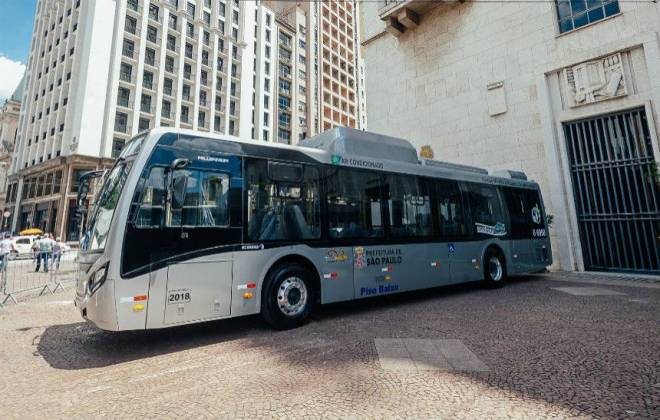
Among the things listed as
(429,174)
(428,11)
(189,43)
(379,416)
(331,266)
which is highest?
(189,43)

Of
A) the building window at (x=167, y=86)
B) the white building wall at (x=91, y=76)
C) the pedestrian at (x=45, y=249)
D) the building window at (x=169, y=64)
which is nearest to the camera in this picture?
the pedestrian at (x=45, y=249)

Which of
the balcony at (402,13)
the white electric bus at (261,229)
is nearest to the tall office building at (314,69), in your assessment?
the balcony at (402,13)

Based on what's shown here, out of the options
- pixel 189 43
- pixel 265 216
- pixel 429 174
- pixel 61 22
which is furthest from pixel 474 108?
pixel 61 22

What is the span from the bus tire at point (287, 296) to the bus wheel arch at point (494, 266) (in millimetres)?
5716

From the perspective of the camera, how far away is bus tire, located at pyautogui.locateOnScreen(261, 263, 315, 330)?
5.44 meters

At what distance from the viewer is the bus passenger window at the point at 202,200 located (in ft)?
15.7

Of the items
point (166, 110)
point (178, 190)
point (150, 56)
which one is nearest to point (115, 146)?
point (166, 110)

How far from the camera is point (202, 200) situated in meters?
4.98

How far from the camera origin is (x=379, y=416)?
9.17 feet

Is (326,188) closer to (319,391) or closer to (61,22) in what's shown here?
(319,391)

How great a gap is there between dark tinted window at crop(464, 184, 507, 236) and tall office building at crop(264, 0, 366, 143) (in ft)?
137

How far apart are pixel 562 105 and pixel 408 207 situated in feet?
34.9

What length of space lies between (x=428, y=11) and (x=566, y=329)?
18665 millimetres

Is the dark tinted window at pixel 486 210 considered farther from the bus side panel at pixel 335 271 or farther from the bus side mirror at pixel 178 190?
the bus side mirror at pixel 178 190
